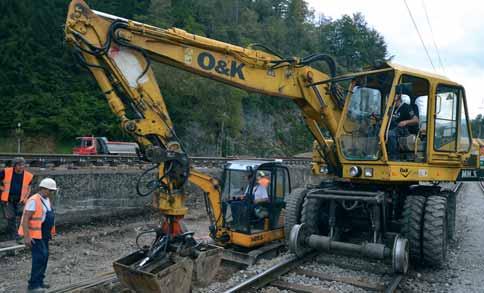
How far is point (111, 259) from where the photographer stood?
787 centimetres

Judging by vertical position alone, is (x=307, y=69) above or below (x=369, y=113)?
above

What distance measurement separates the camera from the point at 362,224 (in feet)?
24.9

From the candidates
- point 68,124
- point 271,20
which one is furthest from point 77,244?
point 271,20

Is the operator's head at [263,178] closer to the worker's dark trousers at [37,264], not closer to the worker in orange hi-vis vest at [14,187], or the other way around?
the worker's dark trousers at [37,264]

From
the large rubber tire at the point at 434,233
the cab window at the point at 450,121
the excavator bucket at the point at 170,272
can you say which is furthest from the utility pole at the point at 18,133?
the large rubber tire at the point at 434,233

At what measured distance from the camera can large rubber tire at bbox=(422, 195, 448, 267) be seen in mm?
6664

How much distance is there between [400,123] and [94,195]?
8.13m

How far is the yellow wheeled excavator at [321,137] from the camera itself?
5.30 meters

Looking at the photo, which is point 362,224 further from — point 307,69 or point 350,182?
point 307,69

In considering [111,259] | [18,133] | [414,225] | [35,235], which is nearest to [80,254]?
[111,259]

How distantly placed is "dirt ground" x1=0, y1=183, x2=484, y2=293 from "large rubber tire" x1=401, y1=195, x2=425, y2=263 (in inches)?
16.1

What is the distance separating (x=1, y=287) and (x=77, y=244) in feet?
8.79

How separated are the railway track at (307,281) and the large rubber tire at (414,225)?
612 mm

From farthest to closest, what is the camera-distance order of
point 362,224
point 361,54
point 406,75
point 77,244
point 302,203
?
point 361,54 < point 77,244 < point 302,203 < point 362,224 < point 406,75
